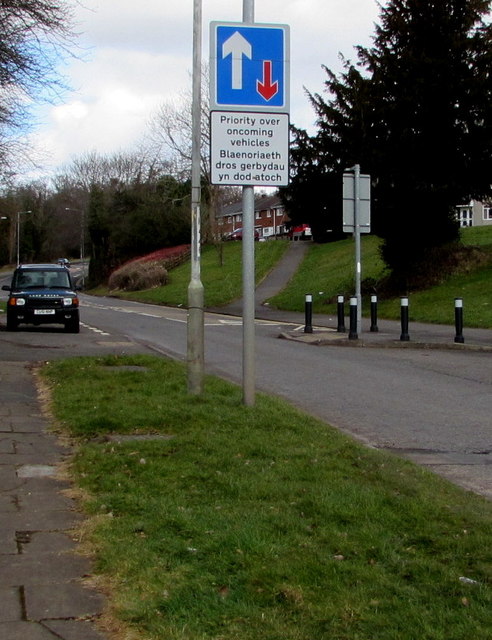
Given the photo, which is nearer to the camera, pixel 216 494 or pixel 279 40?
pixel 216 494

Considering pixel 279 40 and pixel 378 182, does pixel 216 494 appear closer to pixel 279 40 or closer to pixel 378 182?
pixel 279 40

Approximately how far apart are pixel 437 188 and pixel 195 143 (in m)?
21.4

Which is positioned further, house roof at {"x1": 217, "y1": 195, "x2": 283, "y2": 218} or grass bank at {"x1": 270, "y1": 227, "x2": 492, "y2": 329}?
house roof at {"x1": 217, "y1": 195, "x2": 283, "y2": 218}

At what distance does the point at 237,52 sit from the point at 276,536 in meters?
5.46

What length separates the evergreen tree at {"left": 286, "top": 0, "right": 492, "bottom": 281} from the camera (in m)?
30.5

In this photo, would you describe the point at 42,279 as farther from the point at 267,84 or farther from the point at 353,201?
the point at 267,84

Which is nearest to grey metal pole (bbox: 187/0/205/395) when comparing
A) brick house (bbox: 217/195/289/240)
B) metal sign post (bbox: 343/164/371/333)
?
metal sign post (bbox: 343/164/371/333)

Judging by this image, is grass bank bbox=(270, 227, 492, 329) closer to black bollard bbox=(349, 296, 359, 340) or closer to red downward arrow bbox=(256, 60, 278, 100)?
black bollard bbox=(349, 296, 359, 340)

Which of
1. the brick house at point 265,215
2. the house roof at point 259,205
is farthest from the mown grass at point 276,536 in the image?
the house roof at point 259,205

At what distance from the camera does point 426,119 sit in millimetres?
30922

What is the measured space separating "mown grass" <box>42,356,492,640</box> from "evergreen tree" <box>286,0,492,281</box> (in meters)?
24.0

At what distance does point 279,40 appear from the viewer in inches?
342

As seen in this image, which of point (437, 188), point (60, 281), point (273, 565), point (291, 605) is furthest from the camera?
point (437, 188)

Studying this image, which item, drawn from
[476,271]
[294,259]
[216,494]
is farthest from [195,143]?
[294,259]
